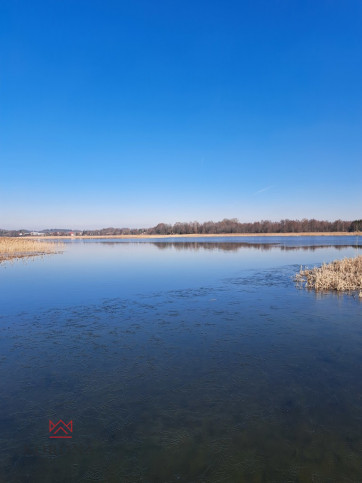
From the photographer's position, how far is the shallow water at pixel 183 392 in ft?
11.4

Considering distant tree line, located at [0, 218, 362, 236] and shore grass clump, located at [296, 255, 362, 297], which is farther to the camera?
distant tree line, located at [0, 218, 362, 236]

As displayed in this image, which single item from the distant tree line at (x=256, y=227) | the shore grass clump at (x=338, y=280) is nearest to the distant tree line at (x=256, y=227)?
the distant tree line at (x=256, y=227)

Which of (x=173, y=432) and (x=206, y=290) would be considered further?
(x=206, y=290)

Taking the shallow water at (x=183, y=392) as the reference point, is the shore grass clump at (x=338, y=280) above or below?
above

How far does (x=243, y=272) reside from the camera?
17875mm

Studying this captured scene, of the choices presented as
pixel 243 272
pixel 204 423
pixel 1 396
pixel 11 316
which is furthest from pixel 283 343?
pixel 243 272

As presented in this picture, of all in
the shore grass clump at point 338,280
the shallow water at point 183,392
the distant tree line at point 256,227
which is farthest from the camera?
the distant tree line at point 256,227

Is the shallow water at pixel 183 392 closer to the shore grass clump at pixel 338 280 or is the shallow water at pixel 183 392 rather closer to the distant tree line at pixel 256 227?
the shore grass clump at pixel 338 280

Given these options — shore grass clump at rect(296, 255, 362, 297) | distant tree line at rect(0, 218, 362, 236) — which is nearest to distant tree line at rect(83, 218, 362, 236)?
distant tree line at rect(0, 218, 362, 236)

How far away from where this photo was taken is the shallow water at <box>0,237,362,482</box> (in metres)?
3.47

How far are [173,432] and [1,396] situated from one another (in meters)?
Answer: 2.85

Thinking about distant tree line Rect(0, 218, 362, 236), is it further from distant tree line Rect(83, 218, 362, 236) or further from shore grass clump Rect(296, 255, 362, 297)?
shore grass clump Rect(296, 255, 362, 297)

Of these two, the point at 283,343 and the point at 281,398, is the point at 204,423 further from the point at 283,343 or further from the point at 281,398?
the point at 283,343

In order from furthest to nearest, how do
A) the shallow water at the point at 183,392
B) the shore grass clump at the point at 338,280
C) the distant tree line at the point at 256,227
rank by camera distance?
1. the distant tree line at the point at 256,227
2. the shore grass clump at the point at 338,280
3. the shallow water at the point at 183,392
